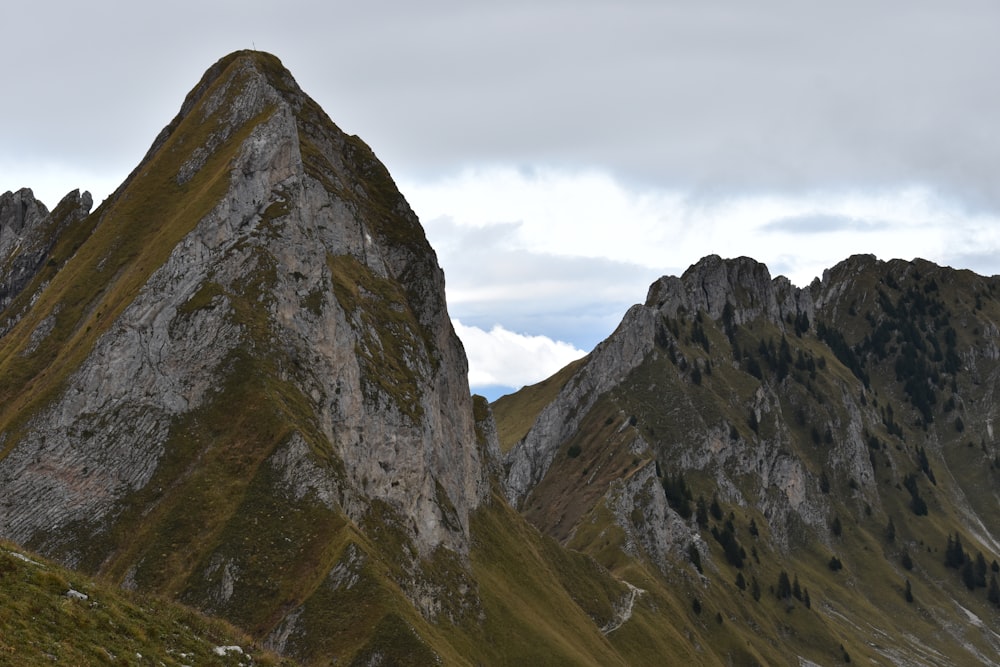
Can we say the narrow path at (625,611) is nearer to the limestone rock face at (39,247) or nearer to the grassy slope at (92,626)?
the limestone rock face at (39,247)

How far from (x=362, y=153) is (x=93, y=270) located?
5307cm

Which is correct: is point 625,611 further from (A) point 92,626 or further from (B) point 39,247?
(A) point 92,626

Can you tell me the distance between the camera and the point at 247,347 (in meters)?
101

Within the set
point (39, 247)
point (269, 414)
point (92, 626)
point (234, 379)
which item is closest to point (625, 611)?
point (269, 414)

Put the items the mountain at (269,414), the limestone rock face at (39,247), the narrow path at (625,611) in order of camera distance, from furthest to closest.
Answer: the narrow path at (625,611) → the limestone rock face at (39,247) → the mountain at (269,414)

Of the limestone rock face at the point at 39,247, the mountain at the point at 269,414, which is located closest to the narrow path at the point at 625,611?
the mountain at the point at 269,414

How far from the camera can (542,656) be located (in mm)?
113375

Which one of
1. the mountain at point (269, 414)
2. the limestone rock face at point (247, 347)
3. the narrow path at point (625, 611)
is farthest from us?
the narrow path at point (625, 611)

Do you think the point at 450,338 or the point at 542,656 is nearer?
the point at 542,656

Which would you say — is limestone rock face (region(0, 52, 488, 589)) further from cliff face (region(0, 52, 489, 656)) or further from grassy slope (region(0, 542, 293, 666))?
grassy slope (region(0, 542, 293, 666))

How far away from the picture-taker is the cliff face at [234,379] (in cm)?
8738

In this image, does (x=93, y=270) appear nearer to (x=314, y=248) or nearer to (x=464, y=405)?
(x=314, y=248)

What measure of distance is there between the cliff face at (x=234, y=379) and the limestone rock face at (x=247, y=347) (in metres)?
0.26

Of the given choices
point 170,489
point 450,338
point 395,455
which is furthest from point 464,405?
point 170,489
